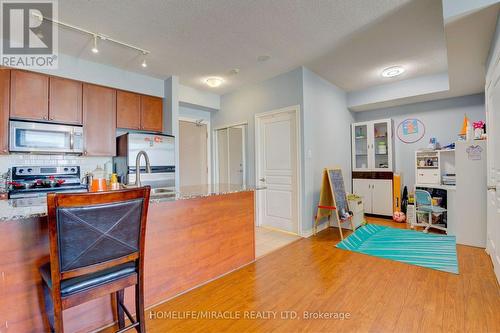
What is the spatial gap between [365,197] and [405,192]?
747 mm

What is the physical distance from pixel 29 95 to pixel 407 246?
5.27m

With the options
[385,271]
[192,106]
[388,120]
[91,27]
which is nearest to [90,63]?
[91,27]

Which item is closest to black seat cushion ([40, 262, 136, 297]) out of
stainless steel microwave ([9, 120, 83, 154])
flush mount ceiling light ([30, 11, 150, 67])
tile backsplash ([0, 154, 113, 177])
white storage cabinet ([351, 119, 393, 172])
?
stainless steel microwave ([9, 120, 83, 154])

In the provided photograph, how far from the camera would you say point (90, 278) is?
126cm

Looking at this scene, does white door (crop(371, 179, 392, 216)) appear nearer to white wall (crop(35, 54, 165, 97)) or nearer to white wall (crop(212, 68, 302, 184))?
white wall (crop(212, 68, 302, 184))

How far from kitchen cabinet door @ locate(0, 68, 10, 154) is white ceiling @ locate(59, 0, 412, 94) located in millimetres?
708

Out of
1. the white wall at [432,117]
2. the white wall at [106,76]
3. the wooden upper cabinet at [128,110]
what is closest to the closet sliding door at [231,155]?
the white wall at [106,76]

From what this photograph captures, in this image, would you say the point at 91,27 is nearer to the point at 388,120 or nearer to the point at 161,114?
the point at 161,114

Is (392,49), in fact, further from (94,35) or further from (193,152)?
(193,152)

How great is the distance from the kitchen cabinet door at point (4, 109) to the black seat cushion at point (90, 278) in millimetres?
2333

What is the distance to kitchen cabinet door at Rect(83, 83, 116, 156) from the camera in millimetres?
3373

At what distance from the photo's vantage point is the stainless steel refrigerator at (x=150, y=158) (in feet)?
11.3

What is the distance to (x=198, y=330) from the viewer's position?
5.54ft

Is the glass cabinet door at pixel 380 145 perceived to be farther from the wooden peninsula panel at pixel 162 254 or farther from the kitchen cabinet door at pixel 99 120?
the kitchen cabinet door at pixel 99 120
